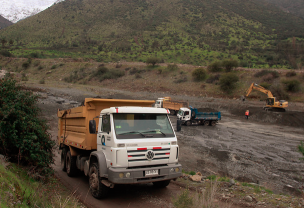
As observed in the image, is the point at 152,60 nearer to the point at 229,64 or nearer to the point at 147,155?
the point at 229,64

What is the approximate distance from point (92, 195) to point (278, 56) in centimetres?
7057

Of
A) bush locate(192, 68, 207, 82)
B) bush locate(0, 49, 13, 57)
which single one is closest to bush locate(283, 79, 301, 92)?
bush locate(192, 68, 207, 82)

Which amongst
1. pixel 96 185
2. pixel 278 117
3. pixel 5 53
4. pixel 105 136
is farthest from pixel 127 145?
pixel 5 53

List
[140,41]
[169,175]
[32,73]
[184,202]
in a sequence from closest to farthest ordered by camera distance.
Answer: [184,202] < [169,175] < [32,73] < [140,41]

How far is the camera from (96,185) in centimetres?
616

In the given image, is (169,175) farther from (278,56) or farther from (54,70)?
(278,56)

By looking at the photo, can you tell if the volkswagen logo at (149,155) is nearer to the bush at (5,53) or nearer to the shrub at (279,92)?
the shrub at (279,92)

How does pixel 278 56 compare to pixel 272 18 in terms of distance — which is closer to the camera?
pixel 278 56

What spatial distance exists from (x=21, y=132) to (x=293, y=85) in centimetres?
4128

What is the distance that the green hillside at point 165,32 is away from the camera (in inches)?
2726

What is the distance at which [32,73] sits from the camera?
62.0 meters

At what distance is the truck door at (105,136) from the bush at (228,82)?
125 ft

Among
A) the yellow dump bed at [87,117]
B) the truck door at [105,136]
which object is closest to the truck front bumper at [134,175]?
the truck door at [105,136]

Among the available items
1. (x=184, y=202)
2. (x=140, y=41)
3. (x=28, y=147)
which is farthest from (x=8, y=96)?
(x=140, y=41)
